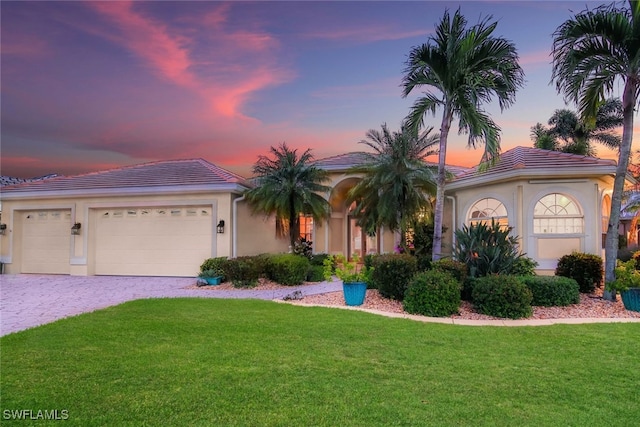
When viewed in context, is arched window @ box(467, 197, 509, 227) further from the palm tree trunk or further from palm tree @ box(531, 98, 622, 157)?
palm tree @ box(531, 98, 622, 157)

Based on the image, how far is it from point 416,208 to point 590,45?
6496mm

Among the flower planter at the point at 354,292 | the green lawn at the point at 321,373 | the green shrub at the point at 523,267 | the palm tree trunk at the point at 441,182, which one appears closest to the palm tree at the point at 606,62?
the green shrub at the point at 523,267

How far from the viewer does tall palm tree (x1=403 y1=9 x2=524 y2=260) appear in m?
9.41

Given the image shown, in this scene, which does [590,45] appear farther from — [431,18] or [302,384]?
[302,384]

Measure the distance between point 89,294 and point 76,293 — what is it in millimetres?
479

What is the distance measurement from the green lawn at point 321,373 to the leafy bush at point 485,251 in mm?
2491

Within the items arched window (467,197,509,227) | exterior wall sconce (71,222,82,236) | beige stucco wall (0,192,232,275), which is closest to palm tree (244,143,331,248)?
beige stucco wall (0,192,232,275)

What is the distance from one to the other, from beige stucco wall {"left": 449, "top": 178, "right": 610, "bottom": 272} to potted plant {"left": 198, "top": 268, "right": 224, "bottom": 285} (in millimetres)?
9699

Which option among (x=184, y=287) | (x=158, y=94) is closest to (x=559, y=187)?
(x=184, y=287)

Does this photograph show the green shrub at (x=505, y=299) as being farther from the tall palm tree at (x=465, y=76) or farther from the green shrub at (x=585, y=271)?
the green shrub at (x=585, y=271)

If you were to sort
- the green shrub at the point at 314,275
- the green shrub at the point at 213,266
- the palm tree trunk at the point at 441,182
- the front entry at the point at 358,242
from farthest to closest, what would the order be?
the front entry at the point at 358,242 → the green shrub at the point at 314,275 → the green shrub at the point at 213,266 → the palm tree trunk at the point at 441,182

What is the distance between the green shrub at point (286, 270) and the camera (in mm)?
12109

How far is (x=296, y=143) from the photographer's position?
15484 millimetres

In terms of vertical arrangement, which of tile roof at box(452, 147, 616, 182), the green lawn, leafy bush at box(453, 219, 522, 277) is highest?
tile roof at box(452, 147, 616, 182)
